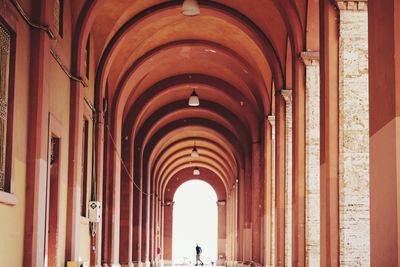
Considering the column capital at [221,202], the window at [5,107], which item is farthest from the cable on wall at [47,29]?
the column capital at [221,202]

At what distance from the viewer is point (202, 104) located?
109 feet

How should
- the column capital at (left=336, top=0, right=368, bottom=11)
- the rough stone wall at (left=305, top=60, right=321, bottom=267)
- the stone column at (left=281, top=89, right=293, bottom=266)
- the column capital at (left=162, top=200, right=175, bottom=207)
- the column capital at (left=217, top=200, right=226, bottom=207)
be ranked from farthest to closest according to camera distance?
1. the column capital at (left=217, top=200, right=226, bottom=207)
2. the column capital at (left=162, top=200, right=175, bottom=207)
3. the stone column at (left=281, top=89, right=293, bottom=266)
4. the rough stone wall at (left=305, top=60, right=321, bottom=267)
5. the column capital at (left=336, top=0, right=368, bottom=11)

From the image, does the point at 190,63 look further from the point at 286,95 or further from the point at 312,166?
the point at 312,166

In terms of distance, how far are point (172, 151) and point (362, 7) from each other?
3282 cm

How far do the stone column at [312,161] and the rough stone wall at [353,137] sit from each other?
323 cm

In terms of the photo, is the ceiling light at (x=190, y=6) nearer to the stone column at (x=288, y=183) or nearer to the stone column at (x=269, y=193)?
the stone column at (x=288, y=183)

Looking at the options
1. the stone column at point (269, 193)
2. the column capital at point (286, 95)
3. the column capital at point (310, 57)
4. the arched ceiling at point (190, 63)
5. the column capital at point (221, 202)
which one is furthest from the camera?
the column capital at point (221, 202)

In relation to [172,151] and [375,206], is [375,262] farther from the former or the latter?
[172,151]

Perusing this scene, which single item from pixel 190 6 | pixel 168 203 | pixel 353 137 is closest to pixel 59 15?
pixel 190 6

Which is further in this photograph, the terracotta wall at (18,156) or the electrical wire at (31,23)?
the electrical wire at (31,23)

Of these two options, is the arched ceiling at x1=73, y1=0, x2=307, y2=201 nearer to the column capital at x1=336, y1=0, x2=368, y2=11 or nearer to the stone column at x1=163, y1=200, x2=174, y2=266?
the column capital at x1=336, y1=0, x2=368, y2=11

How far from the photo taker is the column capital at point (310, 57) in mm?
16328

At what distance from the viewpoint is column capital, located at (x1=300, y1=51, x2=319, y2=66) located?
16.3 meters

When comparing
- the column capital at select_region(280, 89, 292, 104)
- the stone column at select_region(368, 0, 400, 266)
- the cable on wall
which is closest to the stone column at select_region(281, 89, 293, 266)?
the column capital at select_region(280, 89, 292, 104)
